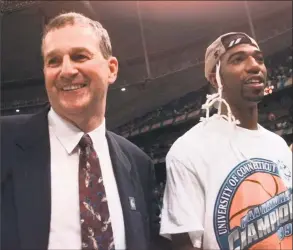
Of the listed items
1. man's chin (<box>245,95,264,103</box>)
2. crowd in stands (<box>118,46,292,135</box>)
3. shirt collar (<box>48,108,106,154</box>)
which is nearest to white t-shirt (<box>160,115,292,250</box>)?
man's chin (<box>245,95,264,103</box>)

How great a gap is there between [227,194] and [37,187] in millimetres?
382

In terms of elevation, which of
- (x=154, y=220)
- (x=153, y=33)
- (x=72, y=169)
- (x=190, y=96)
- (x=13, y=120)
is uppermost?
(x=153, y=33)

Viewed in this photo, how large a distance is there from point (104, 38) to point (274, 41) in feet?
17.3

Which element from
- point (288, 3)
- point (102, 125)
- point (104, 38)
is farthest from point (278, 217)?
point (288, 3)

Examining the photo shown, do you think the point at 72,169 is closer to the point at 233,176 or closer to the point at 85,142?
the point at 85,142

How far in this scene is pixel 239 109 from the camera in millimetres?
938

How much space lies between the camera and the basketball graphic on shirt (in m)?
0.76

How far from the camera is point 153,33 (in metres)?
6.03

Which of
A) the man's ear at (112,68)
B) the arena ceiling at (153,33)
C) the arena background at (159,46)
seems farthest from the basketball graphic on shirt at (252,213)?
→ the arena ceiling at (153,33)

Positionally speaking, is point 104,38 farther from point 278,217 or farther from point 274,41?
point 274,41

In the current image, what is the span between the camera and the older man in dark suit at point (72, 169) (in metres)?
0.73

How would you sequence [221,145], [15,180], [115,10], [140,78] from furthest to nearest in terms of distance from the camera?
[140,78], [115,10], [221,145], [15,180]

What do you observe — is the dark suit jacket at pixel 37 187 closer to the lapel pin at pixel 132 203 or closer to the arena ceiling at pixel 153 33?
the lapel pin at pixel 132 203

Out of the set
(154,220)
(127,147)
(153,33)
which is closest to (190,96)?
(153,33)
